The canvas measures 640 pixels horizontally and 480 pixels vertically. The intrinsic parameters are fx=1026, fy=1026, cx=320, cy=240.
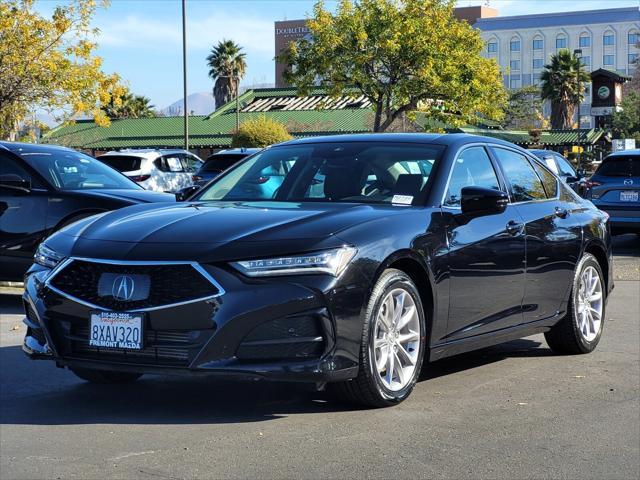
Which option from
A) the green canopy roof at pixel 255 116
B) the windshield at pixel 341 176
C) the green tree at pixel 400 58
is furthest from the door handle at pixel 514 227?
the green canopy roof at pixel 255 116

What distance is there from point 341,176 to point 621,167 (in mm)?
12190

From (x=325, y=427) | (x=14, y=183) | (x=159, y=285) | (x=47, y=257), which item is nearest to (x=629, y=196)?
(x=14, y=183)

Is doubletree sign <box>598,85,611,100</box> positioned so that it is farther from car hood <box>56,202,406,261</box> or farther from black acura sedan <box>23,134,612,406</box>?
car hood <box>56,202,406,261</box>

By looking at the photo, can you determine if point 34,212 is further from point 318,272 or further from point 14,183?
point 318,272

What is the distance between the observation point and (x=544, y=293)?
7.23 m

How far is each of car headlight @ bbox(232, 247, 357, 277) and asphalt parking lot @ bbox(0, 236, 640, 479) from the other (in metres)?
0.86

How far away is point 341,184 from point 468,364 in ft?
6.05

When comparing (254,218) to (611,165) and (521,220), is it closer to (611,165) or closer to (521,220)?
(521,220)

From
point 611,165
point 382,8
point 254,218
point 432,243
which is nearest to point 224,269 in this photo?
point 254,218

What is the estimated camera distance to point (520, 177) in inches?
295

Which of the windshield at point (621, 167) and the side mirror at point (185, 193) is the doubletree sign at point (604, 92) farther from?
the side mirror at point (185, 193)

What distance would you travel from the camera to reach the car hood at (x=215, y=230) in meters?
5.27

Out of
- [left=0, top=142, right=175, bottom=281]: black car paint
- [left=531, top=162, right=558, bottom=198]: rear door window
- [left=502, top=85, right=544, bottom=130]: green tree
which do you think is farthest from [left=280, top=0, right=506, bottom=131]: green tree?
[left=502, top=85, right=544, bottom=130]: green tree

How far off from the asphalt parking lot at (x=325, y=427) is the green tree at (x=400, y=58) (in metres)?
30.5
